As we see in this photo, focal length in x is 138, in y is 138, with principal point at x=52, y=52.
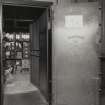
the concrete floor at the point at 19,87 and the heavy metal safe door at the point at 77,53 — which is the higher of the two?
the heavy metal safe door at the point at 77,53

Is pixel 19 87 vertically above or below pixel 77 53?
below

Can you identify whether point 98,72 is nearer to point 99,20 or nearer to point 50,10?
point 99,20

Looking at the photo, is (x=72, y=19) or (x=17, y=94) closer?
(x=72, y=19)

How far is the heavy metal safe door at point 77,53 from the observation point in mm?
2400

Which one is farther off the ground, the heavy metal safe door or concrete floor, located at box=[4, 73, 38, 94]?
the heavy metal safe door

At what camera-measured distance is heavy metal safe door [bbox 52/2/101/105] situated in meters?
2.40

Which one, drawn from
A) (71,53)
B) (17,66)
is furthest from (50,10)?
(17,66)

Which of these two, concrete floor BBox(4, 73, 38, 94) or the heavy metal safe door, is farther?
concrete floor BBox(4, 73, 38, 94)

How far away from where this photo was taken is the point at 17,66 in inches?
306

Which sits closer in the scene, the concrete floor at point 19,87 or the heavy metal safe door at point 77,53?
the heavy metal safe door at point 77,53

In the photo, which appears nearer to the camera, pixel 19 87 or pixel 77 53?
pixel 77 53

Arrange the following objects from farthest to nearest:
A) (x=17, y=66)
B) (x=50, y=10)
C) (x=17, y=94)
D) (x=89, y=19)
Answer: (x=17, y=66) < (x=17, y=94) < (x=50, y=10) < (x=89, y=19)

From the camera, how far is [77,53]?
2.44 m

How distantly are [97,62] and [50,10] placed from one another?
1.27 metres
